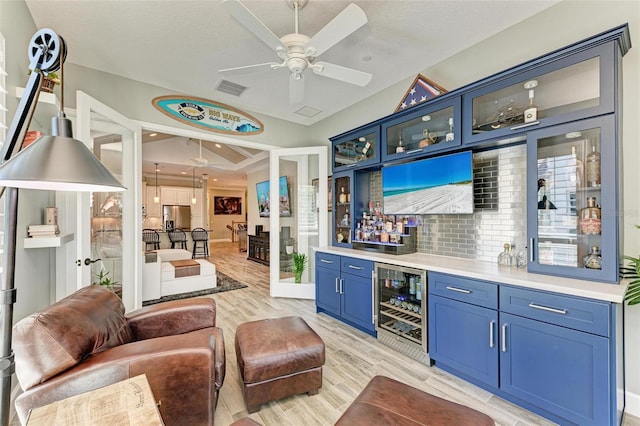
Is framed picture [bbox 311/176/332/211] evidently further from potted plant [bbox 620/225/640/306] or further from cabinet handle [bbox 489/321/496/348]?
potted plant [bbox 620/225/640/306]

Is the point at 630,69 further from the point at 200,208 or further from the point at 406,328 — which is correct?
the point at 200,208

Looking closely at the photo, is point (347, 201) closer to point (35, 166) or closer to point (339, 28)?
point (339, 28)

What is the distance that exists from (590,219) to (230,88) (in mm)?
3869

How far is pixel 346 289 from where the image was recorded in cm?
333

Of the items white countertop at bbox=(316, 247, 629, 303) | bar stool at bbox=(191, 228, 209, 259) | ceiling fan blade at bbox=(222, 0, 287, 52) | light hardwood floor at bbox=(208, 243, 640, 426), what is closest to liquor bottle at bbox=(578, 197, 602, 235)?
white countertop at bbox=(316, 247, 629, 303)

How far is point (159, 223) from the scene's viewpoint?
10766mm

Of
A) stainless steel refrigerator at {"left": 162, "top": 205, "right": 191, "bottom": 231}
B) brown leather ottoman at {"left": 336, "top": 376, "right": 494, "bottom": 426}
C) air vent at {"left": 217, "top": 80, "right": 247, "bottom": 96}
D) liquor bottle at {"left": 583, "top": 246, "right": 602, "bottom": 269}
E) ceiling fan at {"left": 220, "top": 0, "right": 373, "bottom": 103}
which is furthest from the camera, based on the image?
stainless steel refrigerator at {"left": 162, "top": 205, "right": 191, "bottom": 231}

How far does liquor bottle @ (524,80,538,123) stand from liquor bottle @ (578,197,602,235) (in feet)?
2.26

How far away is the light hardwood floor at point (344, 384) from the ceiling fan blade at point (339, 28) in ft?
8.45

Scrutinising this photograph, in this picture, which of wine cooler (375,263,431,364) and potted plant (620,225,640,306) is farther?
wine cooler (375,263,431,364)

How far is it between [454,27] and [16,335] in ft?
11.8

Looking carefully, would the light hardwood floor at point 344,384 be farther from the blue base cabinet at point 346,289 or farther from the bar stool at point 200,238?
the bar stool at point 200,238

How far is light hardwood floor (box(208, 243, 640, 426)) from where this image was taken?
1.89 meters

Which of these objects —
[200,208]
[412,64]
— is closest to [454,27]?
[412,64]
